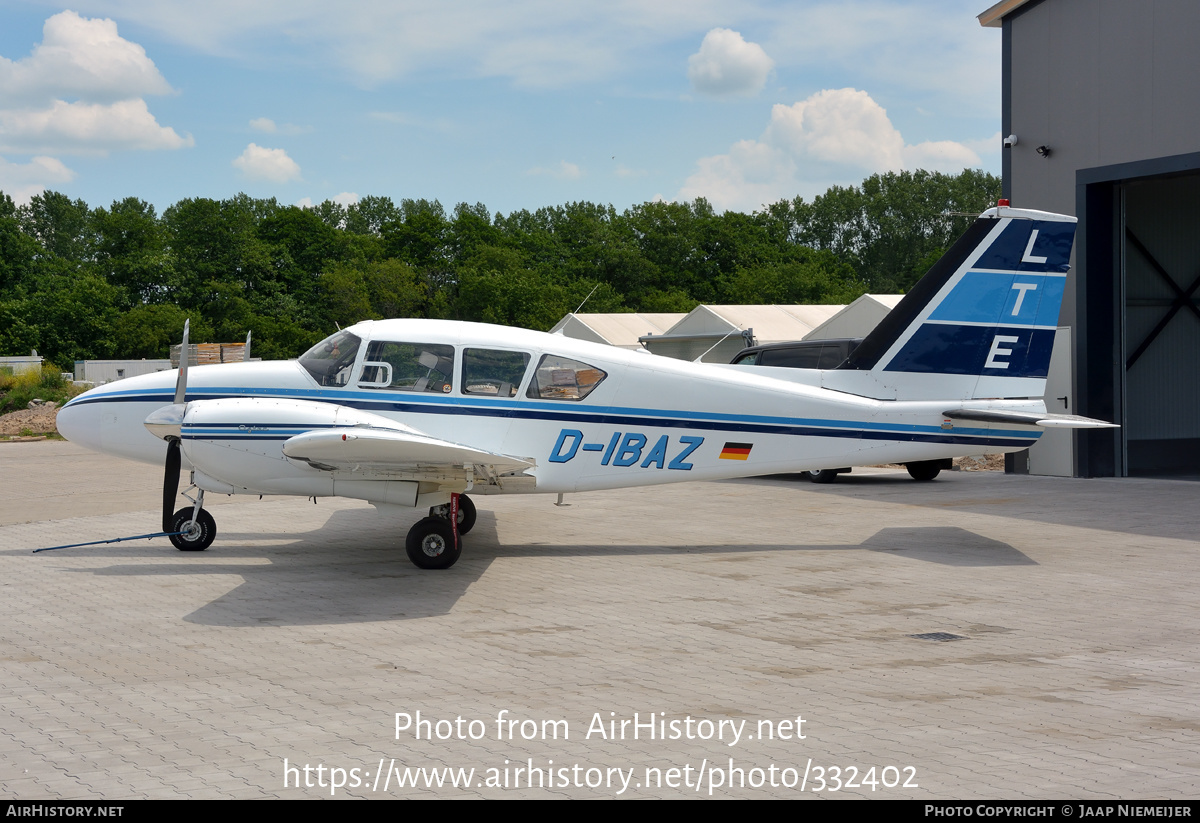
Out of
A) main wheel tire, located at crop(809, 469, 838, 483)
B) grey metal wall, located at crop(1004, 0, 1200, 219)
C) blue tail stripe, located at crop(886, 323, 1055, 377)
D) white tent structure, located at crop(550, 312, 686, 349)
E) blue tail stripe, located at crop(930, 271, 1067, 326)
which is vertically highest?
grey metal wall, located at crop(1004, 0, 1200, 219)

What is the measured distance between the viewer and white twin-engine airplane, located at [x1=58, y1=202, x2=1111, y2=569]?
31.0 feet

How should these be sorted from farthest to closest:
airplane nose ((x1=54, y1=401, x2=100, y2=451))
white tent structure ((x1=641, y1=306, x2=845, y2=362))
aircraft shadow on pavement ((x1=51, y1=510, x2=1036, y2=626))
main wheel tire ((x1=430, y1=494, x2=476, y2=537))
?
white tent structure ((x1=641, y1=306, x2=845, y2=362)) → main wheel tire ((x1=430, y1=494, x2=476, y2=537)) → airplane nose ((x1=54, y1=401, x2=100, y2=451)) → aircraft shadow on pavement ((x1=51, y1=510, x2=1036, y2=626))

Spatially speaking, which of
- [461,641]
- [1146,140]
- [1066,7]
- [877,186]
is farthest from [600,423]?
[877,186]

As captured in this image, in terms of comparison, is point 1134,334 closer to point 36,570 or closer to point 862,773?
point 862,773

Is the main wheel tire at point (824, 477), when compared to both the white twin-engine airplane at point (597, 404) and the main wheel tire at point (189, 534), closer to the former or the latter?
the white twin-engine airplane at point (597, 404)

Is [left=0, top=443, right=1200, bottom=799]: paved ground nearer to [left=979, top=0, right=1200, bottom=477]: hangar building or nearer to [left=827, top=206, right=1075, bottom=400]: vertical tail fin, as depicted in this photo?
[left=827, top=206, right=1075, bottom=400]: vertical tail fin

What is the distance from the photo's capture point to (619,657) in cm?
660

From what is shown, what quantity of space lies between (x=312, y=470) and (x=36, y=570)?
9.92 feet

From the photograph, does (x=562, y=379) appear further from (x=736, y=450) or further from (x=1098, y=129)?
(x=1098, y=129)

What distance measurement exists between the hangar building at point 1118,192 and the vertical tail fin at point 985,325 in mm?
6611

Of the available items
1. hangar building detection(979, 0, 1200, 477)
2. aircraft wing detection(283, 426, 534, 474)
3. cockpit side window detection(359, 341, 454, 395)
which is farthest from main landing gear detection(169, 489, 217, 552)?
hangar building detection(979, 0, 1200, 477)

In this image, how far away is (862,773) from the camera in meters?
4.49

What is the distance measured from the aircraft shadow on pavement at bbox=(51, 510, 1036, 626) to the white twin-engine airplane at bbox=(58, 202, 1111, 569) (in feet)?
1.68

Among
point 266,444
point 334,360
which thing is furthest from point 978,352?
point 266,444
